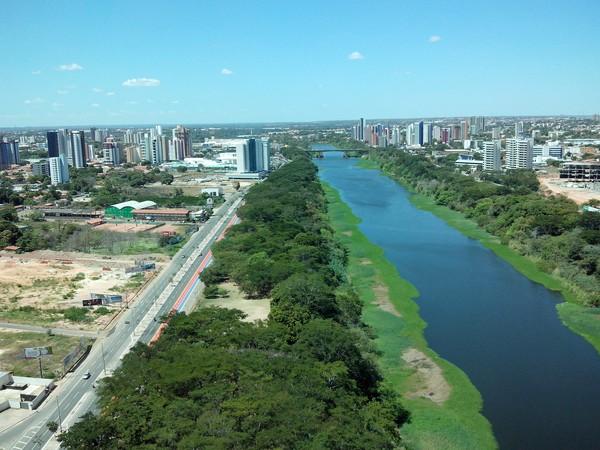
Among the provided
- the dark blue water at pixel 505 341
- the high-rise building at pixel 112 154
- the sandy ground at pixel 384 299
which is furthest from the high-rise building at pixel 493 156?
the high-rise building at pixel 112 154

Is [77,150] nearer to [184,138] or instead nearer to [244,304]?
[184,138]

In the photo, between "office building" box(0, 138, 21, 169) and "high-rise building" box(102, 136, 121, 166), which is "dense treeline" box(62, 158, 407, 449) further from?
"office building" box(0, 138, 21, 169)

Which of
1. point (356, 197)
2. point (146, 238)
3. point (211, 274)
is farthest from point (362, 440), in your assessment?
point (356, 197)

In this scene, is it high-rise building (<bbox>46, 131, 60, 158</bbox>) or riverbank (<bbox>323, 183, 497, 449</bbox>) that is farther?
high-rise building (<bbox>46, 131, 60, 158</bbox>)

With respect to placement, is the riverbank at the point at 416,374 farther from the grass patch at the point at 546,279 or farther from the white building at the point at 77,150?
the white building at the point at 77,150

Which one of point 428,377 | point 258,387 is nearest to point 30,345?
point 258,387

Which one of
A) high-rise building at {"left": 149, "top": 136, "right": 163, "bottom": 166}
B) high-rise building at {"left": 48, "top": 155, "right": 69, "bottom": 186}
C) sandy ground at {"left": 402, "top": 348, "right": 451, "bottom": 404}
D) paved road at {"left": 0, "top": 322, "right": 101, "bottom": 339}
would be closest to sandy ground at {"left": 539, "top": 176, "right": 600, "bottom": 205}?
sandy ground at {"left": 402, "top": 348, "right": 451, "bottom": 404}
